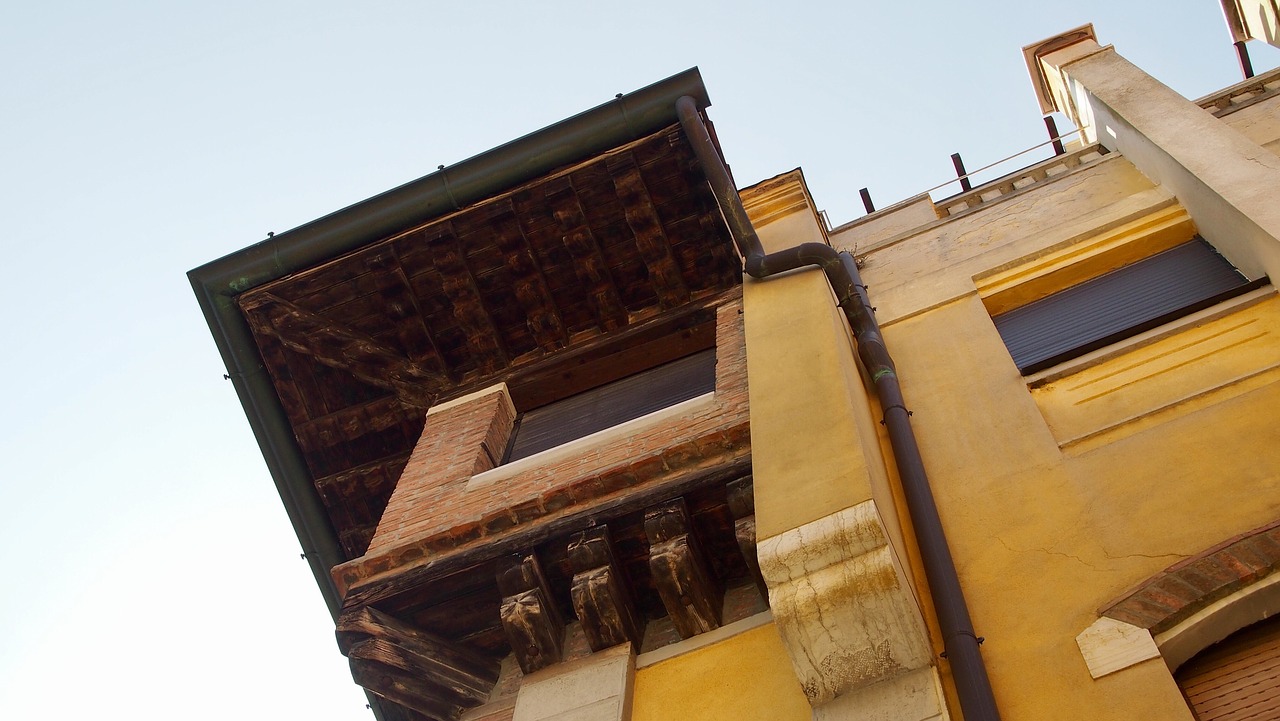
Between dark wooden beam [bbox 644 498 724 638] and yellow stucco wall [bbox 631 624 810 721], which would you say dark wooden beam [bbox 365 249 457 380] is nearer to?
dark wooden beam [bbox 644 498 724 638]

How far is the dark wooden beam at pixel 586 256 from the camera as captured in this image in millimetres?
9875

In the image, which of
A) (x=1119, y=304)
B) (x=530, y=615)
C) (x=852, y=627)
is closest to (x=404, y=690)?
(x=530, y=615)

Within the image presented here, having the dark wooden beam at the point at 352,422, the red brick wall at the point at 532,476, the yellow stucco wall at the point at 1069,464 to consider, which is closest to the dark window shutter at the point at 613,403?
the red brick wall at the point at 532,476

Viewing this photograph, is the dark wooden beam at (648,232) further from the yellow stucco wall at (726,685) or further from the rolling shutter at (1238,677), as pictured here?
the rolling shutter at (1238,677)

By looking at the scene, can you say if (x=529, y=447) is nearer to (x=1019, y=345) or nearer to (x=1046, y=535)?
(x=1019, y=345)

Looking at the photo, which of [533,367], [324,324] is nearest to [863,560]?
[533,367]

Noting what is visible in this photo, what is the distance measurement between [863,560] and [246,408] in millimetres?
7024

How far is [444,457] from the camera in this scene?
884 cm

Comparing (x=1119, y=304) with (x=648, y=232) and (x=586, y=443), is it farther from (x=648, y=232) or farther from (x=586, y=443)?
(x=648, y=232)

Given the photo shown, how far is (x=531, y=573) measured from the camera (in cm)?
674

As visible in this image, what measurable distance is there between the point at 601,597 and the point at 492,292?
4.40 m

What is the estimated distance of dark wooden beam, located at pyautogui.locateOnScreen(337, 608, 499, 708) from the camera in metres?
6.80

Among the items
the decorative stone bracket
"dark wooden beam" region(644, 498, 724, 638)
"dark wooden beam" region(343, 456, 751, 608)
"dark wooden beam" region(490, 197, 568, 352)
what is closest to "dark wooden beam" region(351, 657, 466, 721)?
"dark wooden beam" region(343, 456, 751, 608)

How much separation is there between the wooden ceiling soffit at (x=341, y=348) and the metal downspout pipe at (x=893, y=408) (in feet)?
10.7
